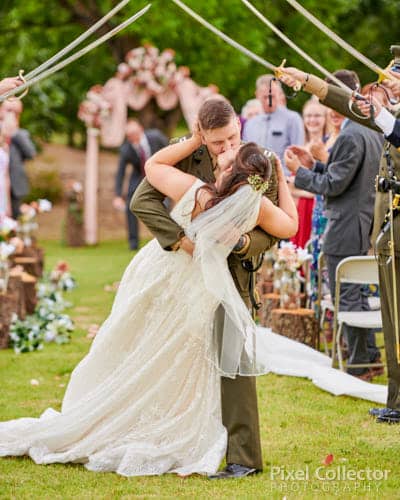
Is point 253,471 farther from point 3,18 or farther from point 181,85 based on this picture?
point 3,18

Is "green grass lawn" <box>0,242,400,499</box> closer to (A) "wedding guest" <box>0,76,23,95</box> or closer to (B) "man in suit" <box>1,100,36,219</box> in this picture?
(A) "wedding guest" <box>0,76,23,95</box>

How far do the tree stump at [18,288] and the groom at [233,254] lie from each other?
457 cm

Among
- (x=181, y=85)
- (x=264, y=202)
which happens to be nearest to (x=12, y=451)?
(x=264, y=202)

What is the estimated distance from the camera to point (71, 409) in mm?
5352

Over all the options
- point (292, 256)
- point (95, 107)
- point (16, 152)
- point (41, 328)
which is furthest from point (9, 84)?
point (95, 107)

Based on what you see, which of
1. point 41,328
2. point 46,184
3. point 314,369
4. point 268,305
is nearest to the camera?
point 314,369

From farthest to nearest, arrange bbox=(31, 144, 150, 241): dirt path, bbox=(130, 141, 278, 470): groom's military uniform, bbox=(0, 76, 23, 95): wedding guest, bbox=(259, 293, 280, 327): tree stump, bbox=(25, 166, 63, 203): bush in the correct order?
bbox=(25, 166, 63, 203): bush, bbox=(31, 144, 150, 241): dirt path, bbox=(259, 293, 280, 327): tree stump, bbox=(0, 76, 23, 95): wedding guest, bbox=(130, 141, 278, 470): groom's military uniform

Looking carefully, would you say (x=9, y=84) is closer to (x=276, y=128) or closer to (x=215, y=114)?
(x=215, y=114)

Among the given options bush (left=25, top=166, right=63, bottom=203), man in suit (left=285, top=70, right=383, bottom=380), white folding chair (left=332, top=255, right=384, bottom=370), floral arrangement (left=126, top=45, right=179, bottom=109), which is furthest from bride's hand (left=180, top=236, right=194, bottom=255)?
bush (left=25, top=166, right=63, bottom=203)

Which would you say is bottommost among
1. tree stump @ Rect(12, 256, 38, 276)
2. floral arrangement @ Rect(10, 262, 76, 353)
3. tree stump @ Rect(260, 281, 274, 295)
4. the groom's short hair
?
floral arrangement @ Rect(10, 262, 76, 353)

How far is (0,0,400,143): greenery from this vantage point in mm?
19422

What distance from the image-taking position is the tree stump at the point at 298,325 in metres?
8.87

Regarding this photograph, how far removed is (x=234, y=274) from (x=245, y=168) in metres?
0.56

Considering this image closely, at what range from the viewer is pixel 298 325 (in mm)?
8883
